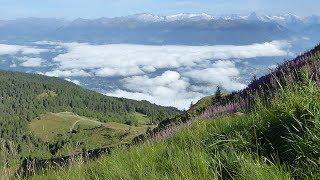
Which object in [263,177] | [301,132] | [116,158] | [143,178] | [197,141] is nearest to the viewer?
[263,177]

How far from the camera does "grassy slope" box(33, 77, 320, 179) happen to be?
4977 millimetres

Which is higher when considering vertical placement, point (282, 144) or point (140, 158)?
point (282, 144)

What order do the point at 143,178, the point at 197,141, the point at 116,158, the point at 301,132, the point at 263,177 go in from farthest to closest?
the point at 116,158 < the point at 197,141 < the point at 143,178 < the point at 301,132 < the point at 263,177

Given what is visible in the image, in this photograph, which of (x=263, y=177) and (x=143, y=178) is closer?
(x=263, y=177)

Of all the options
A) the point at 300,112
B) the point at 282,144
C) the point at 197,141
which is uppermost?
the point at 300,112

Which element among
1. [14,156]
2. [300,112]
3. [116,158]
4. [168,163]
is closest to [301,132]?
[300,112]

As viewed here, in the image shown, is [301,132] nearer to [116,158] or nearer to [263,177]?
[263,177]

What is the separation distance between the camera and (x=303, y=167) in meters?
4.85

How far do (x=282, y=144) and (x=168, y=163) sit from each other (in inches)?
57.1

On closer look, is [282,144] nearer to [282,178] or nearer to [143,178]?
[282,178]

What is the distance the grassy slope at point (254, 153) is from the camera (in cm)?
498

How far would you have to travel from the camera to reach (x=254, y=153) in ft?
19.0

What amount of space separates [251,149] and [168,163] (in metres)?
1.07

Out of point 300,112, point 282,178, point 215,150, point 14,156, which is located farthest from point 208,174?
point 14,156
